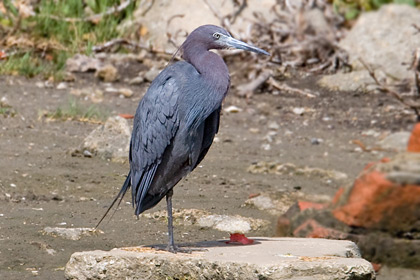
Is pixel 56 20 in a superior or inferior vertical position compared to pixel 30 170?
superior

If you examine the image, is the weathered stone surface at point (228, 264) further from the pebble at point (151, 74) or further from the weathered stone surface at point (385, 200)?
the pebble at point (151, 74)

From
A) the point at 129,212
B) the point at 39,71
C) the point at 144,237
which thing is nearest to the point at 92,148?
the point at 129,212

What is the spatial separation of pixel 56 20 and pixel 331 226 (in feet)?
18.6

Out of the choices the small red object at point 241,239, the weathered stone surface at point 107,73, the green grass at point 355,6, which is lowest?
the small red object at point 241,239

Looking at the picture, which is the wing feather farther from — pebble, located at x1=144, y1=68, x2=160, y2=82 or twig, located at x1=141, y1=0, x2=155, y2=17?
twig, located at x1=141, y1=0, x2=155, y2=17

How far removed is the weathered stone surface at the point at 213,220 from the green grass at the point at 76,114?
2.35 meters

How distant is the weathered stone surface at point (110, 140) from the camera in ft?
23.2

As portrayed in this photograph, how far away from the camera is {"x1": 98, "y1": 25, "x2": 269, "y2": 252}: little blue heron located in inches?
179

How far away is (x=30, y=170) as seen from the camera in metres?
6.71

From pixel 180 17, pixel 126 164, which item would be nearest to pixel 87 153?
pixel 126 164

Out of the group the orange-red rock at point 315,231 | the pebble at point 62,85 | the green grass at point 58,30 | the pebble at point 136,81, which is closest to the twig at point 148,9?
the green grass at point 58,30

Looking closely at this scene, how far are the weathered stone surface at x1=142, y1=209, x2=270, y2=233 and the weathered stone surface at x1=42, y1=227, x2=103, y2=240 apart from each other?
648 millimetres

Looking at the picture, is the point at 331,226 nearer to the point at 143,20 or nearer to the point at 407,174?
the point at 407,174

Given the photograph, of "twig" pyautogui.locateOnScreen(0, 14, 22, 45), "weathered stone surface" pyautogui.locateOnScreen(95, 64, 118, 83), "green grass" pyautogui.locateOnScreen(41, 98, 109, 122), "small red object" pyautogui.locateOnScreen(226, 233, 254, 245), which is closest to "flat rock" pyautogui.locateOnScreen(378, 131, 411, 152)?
"green grass" pyautogui.locateOnScreen(41, 98, 109, 122)
